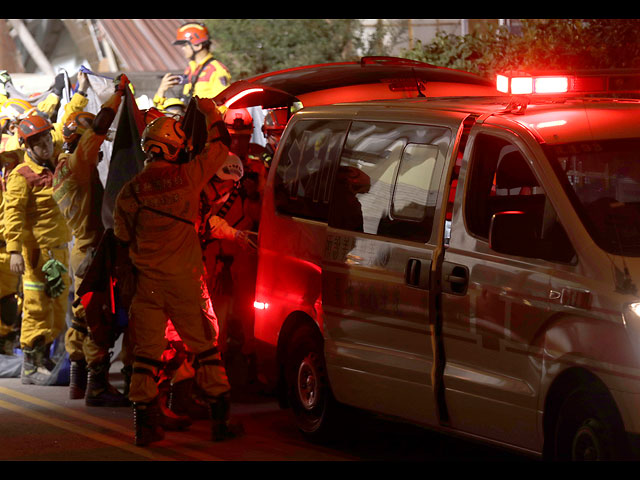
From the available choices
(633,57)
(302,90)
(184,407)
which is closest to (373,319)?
(184,407)

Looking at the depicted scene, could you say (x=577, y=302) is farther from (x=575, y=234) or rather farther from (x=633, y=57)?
(x=633, y=57)

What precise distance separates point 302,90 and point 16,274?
399cm

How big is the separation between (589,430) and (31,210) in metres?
7.06

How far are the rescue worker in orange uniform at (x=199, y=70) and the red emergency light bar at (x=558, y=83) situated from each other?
747 centimetres

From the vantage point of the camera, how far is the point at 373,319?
7906 millimetres

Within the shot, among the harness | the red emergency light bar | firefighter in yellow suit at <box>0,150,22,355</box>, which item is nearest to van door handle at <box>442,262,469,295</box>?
the red emergency light bar

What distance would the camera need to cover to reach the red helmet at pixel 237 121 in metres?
10.9

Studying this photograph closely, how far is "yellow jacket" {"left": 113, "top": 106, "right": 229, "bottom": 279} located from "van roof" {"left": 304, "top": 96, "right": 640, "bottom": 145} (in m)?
2.02

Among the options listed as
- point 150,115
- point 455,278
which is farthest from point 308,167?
point 150,115

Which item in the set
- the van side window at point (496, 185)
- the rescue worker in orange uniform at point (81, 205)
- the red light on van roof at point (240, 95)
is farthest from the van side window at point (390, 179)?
the rescue worker in orange uniform at point (81, 205)

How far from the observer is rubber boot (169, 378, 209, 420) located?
→ 9.84 metres

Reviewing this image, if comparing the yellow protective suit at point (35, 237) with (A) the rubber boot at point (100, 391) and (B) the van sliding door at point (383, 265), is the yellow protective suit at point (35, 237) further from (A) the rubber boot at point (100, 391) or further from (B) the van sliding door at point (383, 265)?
(B) the van sliding door at point (383, 265)

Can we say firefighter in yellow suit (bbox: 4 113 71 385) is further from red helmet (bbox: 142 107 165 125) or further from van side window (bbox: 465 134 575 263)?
van side window (bbox: 465 134 575 263)

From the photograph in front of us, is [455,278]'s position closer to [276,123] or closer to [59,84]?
[276,123]
